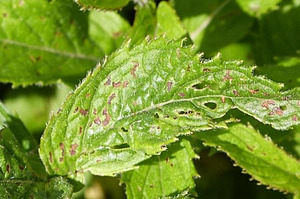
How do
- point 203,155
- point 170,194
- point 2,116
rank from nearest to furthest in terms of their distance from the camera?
point 170,194, point 2,116, point 203,155

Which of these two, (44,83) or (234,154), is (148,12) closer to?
(44,83)

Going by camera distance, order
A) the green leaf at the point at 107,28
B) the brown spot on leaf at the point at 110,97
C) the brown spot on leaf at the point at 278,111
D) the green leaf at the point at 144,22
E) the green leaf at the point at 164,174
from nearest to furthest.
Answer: the brown spot on leaf at the point at 278,111, the brown spot on leaf at the point at 110,97, the green leaf at the point at 164,174, the green leaf at the point at 144,22, the green leaf at the point at 107,28

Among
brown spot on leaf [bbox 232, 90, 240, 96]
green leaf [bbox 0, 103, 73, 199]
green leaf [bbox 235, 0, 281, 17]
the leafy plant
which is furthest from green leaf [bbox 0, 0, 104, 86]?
brown spot on leaf [bbox 232, 90, 240, 96]

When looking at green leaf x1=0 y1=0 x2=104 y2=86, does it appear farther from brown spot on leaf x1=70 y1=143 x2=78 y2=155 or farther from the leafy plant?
brown spot on leaf x1=70 y1=143 x2=78 y2=155

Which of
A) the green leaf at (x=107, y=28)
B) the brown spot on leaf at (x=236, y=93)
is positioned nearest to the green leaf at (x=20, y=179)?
the brown spot on leaf at (x=236, y=93)

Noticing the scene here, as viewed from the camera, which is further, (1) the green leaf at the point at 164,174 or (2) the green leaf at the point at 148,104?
(1) the green leaf at the point at 164,174

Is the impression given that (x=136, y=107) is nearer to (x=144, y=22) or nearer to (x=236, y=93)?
(x=236, y=93)

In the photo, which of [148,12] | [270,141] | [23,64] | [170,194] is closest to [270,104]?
[270,141]

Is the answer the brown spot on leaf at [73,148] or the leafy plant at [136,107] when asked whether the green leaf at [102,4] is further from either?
the brown spot on leaf at [73,148]

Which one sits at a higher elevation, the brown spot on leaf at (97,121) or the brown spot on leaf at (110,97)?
the brown spot on leaf at (110,97)
